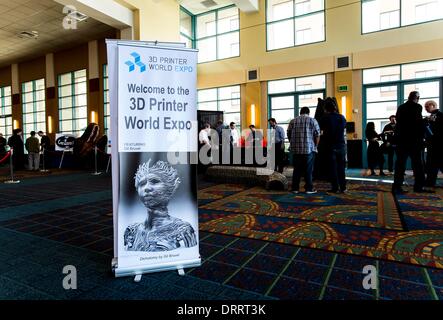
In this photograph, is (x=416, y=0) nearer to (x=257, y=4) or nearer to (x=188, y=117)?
(x=257, y=4)

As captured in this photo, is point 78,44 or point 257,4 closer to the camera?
point 257,4

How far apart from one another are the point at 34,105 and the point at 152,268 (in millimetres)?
14443

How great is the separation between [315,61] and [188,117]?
8587 mm

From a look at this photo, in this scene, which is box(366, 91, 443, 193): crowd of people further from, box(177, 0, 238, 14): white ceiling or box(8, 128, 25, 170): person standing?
box(8, 128, 25, 170): person standing

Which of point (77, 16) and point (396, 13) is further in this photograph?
point (77, 16)

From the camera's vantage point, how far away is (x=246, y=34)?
1080 cm

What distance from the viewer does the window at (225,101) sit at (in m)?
11.3

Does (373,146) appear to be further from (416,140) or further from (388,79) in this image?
(388,79)

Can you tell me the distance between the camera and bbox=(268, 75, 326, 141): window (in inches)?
387

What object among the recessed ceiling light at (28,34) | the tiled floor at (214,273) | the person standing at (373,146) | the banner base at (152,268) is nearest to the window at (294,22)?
the person standing at (373,146)

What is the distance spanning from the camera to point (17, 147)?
10.2m

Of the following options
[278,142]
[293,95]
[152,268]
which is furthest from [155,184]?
[293,95]
